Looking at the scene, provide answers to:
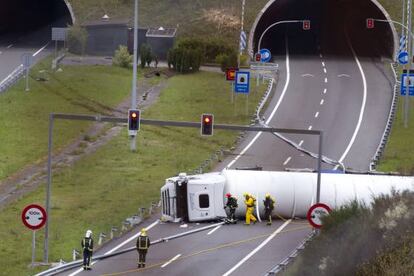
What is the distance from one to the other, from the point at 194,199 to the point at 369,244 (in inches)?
683

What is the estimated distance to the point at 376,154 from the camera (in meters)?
59.0

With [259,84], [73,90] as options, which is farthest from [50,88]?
[259,84]

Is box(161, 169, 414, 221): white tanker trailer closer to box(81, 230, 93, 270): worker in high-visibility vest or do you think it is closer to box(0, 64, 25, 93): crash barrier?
box(81, 230, 93, 270): worker in high-visibility vest

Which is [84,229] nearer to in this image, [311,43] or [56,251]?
[56,251]

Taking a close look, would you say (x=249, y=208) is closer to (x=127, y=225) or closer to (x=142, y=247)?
(x=127, y=225)

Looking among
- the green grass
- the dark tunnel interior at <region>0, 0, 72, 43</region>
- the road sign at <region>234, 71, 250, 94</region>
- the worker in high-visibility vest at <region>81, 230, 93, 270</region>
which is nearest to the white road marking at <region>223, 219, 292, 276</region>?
the worker in high-visibility vest at <region>81, 230, 93, 270</region>

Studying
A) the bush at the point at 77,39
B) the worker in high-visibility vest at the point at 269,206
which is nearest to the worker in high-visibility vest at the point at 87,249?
the worker in high-visibility vest at the point at 269,206

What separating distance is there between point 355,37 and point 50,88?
38.1 meters

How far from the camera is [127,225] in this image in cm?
4225

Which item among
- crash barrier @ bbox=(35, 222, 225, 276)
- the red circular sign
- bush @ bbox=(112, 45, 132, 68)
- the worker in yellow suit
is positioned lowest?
crash barrier @ bbox=(35, 222, 225, 276)

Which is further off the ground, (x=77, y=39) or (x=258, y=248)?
(x=77, y=39)

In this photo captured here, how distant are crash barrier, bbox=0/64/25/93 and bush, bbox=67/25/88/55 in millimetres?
10158

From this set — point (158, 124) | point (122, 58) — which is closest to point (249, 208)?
point (158, 124)

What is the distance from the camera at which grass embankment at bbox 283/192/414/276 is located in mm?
25578
